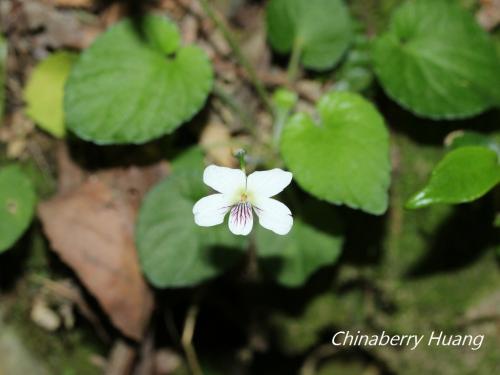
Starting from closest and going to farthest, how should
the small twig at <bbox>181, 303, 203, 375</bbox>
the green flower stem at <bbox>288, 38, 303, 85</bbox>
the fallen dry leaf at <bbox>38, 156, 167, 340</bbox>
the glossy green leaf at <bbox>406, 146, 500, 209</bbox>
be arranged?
the glossy green leaf at <bbox>406, 146, 500, 209</bbox> < the fallen dry leaf at <bbox>38, 156, 167, 340</bbox> < the green flower stem at <bbox>288, 38, 303, 85</bbox> < the small twig at <bbox>181, 303, 203, 375</bbox>

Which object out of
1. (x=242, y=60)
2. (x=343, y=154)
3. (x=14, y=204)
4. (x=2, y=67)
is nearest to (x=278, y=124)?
(x=242, y=60)

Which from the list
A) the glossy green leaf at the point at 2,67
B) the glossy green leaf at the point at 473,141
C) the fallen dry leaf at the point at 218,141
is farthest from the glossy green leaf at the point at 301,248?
the glossy green leaf at the point at 2,67

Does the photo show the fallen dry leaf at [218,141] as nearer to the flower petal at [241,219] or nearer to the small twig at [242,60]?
the small twig at [242,60]

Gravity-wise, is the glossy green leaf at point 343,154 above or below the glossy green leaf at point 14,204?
above

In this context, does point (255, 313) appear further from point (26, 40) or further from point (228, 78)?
point (26, 40)

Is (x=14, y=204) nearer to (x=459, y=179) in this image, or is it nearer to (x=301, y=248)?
(x=301, y=248)

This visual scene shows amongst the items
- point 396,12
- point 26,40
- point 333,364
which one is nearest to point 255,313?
point 333,364

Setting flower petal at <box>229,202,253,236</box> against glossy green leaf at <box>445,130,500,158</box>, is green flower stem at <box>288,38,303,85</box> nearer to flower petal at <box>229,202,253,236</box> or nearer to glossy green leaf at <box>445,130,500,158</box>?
glossy green leaf at <box>445,130,500,158</box>

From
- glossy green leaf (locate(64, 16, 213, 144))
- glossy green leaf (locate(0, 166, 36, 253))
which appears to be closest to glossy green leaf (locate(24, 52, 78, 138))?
glossy green leaf (locate(0, 166, 36, 253))
